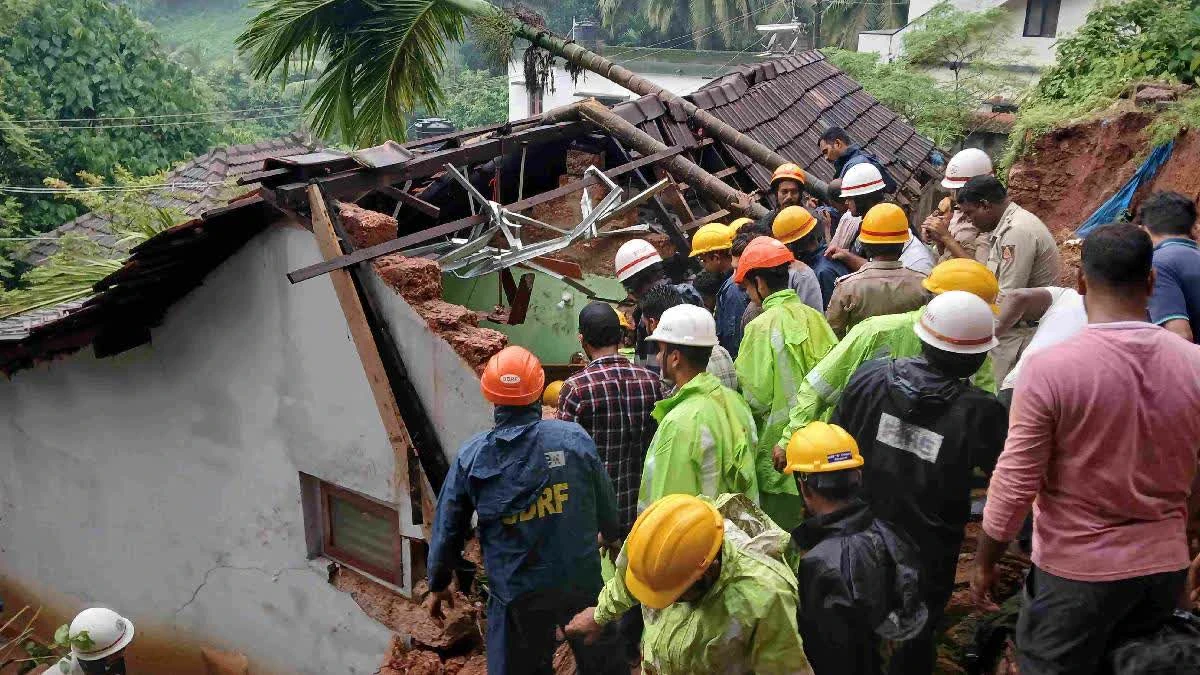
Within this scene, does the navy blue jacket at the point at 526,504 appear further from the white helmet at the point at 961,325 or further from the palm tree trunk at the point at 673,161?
the palm tree trunk at the point at 673,161

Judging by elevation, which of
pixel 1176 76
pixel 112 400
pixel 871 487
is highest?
pixel 1176 76

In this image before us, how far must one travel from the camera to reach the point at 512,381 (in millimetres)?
3996

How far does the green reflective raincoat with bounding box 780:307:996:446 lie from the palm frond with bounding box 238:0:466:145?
6488 millimetres

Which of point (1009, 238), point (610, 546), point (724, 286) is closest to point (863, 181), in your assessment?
point (724, 286)

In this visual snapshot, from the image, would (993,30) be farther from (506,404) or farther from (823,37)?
(506,404)

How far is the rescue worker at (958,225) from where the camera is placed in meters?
5.45

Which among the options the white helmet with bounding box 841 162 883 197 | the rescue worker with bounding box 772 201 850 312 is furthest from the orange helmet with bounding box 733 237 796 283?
the white helmet with bounding box 841 162 883 197

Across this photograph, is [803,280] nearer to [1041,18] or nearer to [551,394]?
[551,394]

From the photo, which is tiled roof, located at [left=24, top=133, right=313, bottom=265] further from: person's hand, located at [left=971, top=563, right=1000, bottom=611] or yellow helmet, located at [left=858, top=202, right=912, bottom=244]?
person's hand, located at [left=971, top=563, right=1000, bottom=611]

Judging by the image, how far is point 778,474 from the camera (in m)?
4.27

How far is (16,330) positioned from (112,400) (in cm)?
89

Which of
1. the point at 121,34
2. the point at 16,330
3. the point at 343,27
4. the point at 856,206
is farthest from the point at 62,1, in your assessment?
the point at 856,206

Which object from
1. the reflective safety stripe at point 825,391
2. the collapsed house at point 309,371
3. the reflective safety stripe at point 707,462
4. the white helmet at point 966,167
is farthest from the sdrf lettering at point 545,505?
the white helmet at point 966,167

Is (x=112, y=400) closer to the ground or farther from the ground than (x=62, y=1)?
closer to the ground
